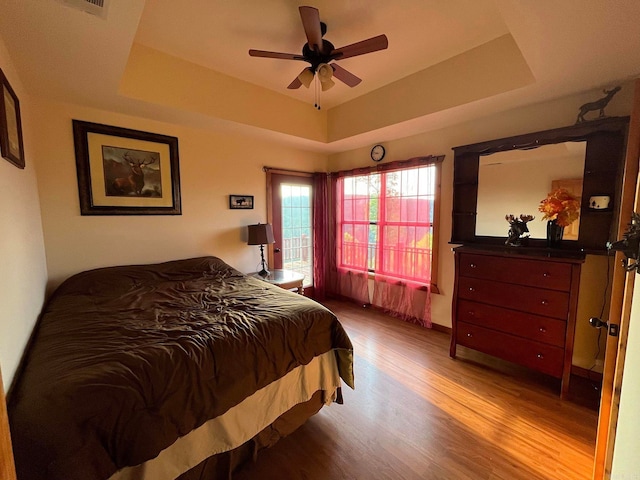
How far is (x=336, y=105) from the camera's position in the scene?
3.34 metres

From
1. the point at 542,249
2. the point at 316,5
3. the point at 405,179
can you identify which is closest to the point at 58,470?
the point at 316,5

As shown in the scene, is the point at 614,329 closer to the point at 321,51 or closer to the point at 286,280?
the point at 321,51

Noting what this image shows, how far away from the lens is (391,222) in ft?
11.4

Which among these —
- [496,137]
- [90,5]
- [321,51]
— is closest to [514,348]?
[496,137]

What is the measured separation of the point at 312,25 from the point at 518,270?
231 cm

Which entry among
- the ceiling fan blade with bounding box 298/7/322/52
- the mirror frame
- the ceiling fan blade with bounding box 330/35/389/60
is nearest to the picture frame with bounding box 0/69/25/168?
the ceiling fan blade with bounding box 298/7/322/52

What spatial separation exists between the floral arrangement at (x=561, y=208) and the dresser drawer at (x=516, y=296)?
2.00 ft

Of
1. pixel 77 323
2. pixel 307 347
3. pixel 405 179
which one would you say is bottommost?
pixel 307 347

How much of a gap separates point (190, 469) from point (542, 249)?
113 inches

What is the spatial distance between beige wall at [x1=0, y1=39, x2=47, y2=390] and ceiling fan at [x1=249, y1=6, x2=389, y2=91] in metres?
1.65

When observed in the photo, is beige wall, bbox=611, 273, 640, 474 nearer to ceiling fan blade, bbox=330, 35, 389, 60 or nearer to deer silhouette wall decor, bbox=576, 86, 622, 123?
ceiling fan blade, bbox=330, 35, 389, 60

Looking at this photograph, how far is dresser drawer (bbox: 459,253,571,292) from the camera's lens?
76.5 inches

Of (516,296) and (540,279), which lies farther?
(516,296)

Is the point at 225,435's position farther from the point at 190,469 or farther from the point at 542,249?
the point at 542,249
